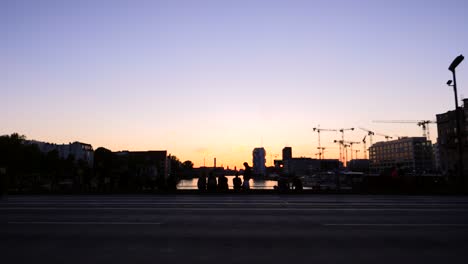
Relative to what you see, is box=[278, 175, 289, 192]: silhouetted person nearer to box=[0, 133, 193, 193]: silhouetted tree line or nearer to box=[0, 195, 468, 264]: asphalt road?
box=[0, 133, 193, 193]: silhouetted tree line

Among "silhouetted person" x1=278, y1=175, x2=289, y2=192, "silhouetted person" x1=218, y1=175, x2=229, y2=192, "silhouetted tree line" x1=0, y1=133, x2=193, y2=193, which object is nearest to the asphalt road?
"silhouetted person" x1=278, y1=175, x2=289, y2=192

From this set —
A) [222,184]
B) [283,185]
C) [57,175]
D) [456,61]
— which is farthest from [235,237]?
[57,175]

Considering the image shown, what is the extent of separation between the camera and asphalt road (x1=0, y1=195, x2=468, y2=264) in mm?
6738

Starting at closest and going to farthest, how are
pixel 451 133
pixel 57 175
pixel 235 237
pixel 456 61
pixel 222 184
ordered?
pixel 235 237, pixel 456 61, pixel 222 184, pixel 57 175, pixel 451 133

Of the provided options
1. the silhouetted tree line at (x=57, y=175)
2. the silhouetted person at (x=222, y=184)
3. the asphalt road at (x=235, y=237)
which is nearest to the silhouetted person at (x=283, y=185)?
the silhouetted person at (x=222, y=184)

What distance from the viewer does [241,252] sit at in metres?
7.06

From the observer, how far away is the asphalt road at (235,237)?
22.1 feet

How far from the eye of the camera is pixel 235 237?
28.1 ft

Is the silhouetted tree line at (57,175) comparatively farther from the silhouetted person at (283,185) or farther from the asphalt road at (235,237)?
the asphalt road at (235,237)

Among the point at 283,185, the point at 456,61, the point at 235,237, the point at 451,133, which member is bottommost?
the point at 235,237

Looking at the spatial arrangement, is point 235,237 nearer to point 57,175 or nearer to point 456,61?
point 456,61

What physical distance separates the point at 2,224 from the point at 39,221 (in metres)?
0.98

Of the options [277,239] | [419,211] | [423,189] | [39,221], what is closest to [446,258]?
[277,239]

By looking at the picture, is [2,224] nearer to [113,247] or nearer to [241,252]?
[113,247]
